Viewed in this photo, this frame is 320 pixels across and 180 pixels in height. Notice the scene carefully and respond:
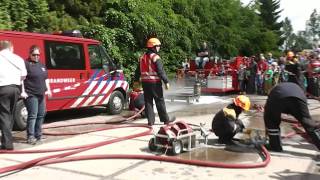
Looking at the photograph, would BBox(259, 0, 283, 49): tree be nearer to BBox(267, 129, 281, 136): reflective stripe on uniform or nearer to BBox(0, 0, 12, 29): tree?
BBox(0, 0, 12, 29): tree

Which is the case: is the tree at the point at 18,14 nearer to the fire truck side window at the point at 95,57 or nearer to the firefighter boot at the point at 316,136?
the fire truck side window at the point at 95,57

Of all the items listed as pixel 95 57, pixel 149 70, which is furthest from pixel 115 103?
pixel 149 70

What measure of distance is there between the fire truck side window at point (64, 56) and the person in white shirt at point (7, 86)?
8.44ft

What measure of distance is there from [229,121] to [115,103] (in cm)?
485

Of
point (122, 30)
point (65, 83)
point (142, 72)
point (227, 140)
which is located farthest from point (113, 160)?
point (122, 30)

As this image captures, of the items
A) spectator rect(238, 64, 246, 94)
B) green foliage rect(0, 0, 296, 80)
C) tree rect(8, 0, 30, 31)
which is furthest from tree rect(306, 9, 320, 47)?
tree rect(8, 0, 30, 31)

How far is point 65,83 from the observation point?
10031 millimetres

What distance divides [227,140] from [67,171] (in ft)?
9.23

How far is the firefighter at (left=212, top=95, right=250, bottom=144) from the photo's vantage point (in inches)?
285

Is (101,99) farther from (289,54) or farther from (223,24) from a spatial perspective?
(223,24)

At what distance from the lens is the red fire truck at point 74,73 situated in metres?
9.19

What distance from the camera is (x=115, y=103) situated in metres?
11.5

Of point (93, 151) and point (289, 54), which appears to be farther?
point (289, 54)

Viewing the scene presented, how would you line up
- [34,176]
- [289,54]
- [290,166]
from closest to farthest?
[34,176]
[290,166]
[289,54]
